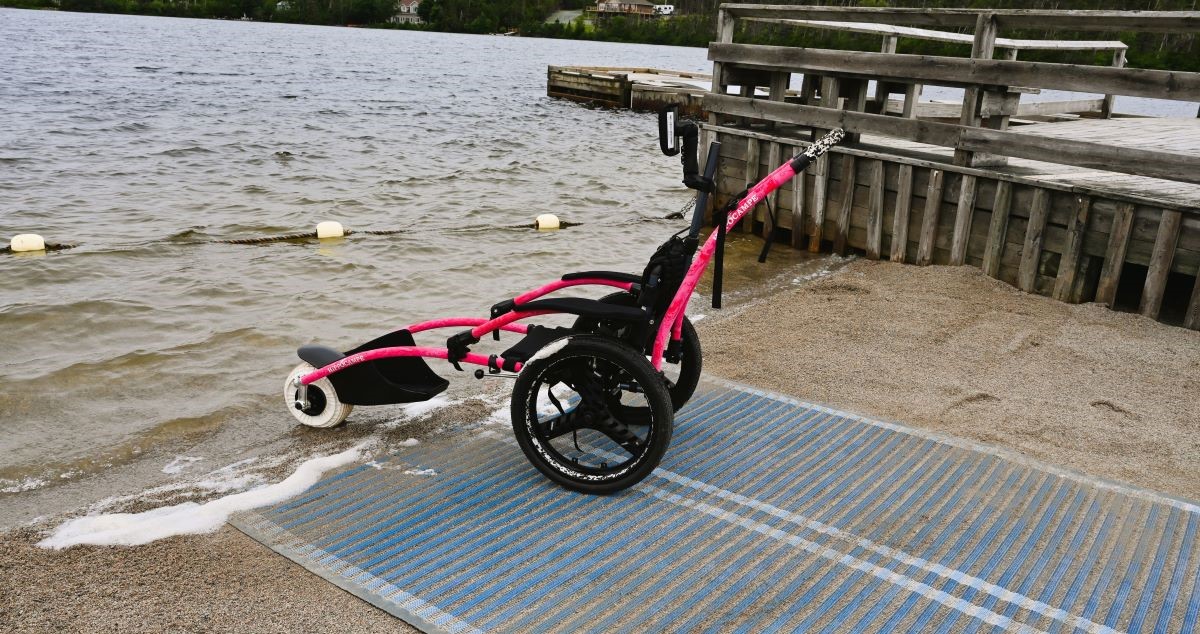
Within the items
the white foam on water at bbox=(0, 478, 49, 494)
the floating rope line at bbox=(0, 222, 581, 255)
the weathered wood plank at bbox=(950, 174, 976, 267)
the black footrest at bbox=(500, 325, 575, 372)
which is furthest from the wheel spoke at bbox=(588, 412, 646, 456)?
the floating rope line at bbox=(0, 222, 581, 255)

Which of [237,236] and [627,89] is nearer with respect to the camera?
[237,236]

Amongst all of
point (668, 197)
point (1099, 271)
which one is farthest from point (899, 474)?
point (668, 197)

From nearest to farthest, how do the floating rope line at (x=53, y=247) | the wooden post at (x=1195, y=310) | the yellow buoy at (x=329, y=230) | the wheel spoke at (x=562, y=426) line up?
the wheel spoke at (x=562, y=426) < the wooden post at (x=1195, y=310) < the floating rope line at (x=53, y=247) < the yellow buoy at (x=329, y=230)

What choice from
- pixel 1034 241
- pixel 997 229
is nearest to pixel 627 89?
pixel 997 229

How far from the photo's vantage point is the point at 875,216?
→ 9398mm

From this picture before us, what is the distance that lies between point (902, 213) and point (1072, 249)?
1851 mm

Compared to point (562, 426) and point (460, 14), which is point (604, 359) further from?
point (460, 14)

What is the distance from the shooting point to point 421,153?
71.7 ft

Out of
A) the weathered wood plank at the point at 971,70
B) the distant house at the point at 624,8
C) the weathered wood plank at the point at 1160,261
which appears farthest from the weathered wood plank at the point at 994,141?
the distant house at the point at 624,8

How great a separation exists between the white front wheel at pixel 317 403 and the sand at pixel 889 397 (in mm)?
413

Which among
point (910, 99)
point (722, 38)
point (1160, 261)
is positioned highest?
point (722, 38)

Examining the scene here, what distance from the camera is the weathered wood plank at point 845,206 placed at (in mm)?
9625

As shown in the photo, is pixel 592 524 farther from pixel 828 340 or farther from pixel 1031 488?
pixel 828 340

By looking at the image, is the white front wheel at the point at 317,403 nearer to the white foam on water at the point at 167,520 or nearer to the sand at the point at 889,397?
the sand at the point at 889,397
